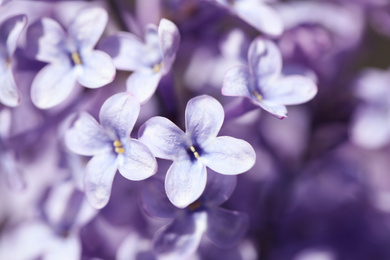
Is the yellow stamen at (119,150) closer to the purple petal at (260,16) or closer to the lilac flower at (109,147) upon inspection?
the lilac flower at (109,147)

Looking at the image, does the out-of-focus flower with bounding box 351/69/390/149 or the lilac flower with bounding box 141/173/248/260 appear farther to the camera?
the out-of-focus flower with bounding box 351/69/390/149

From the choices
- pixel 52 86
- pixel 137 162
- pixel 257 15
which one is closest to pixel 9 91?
pixel 52 86

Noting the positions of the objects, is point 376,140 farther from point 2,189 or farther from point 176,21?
point 2,189

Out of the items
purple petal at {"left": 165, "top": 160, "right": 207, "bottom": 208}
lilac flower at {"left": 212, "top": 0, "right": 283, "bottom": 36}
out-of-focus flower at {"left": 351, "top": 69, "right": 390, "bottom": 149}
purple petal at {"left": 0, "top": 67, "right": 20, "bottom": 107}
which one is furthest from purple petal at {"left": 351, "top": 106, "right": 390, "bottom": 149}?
purple petal at {"left": 0, "top": 67, "right": 20, "bottom": 107}

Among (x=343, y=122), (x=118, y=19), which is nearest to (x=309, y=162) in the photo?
(x=343, y=122)

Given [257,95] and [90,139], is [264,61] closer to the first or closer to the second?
[257,95]

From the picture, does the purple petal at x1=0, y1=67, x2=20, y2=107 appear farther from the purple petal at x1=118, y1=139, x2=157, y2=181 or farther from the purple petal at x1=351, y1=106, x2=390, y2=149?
the purple petal at x1=351, y1=106, x2=390, y2=149
